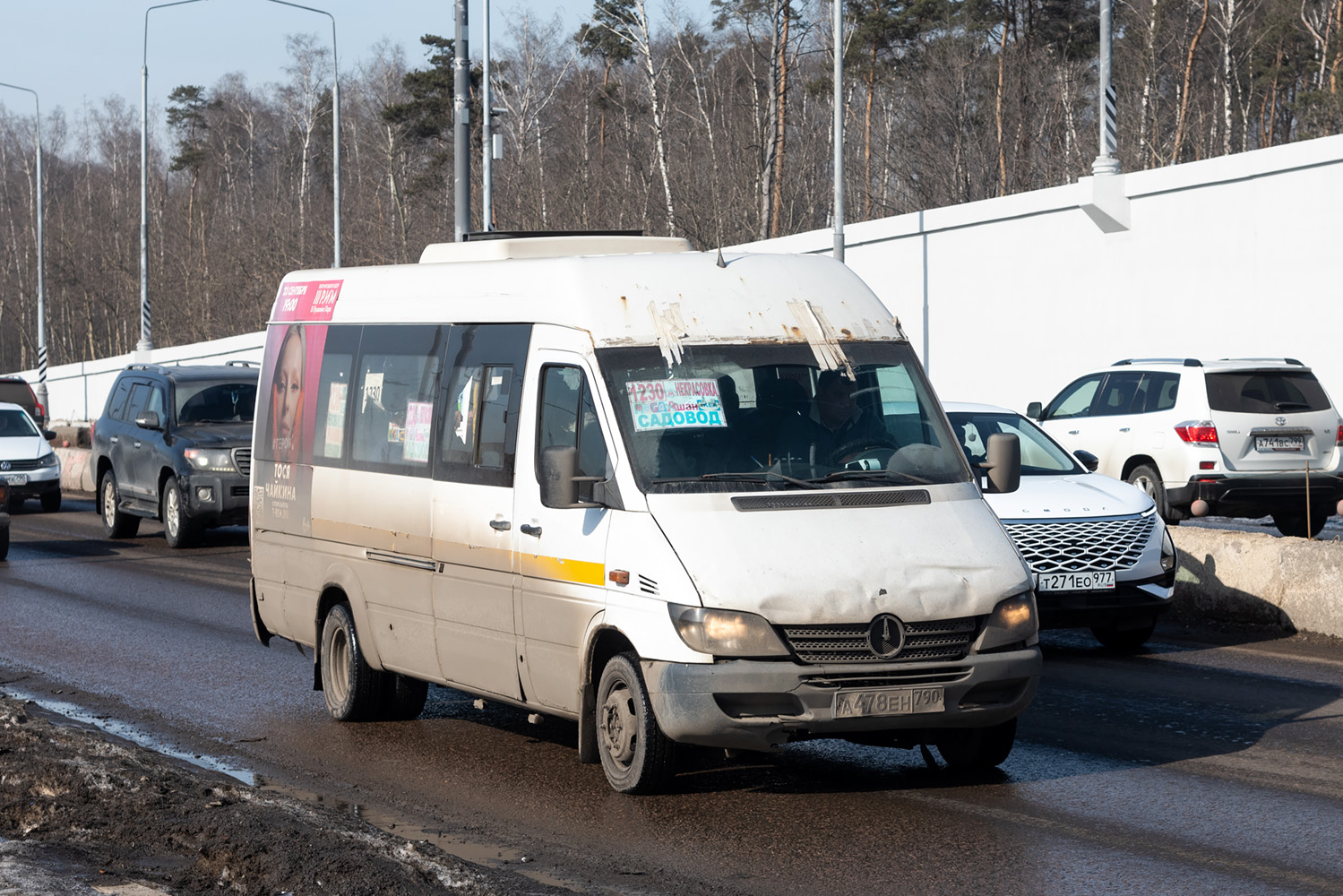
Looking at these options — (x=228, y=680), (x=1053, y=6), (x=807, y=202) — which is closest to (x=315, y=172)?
(x=807, y=202)

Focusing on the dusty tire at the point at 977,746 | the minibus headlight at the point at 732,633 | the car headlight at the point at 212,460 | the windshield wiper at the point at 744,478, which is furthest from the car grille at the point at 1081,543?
the car headlight at the point at 212,460

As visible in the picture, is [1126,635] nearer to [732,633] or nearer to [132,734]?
[732,633]

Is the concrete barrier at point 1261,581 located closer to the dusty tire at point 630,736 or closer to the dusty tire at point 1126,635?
the dusty tire at point 1126,635

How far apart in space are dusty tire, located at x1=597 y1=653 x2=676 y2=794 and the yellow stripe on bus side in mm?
359

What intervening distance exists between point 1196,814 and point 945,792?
1023 millimetres

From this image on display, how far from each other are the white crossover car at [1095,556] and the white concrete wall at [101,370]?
39031 mm

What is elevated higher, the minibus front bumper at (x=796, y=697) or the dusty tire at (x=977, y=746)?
the minibus front bumper at (x=796, y=697)

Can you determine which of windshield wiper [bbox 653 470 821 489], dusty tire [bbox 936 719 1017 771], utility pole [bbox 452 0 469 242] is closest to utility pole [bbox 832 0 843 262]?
utility pole [bbox 452 0 469 242]

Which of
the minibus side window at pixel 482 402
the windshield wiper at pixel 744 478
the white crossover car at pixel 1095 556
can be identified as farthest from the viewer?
the white crossover car at pixel 1095 556

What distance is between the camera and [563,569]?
23.9 ft

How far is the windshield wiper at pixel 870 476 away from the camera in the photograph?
7.14 m

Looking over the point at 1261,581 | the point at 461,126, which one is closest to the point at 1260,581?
the point at 1261,581

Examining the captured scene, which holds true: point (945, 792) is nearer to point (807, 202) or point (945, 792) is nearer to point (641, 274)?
point (641, 274)

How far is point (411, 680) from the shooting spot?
908 cm
